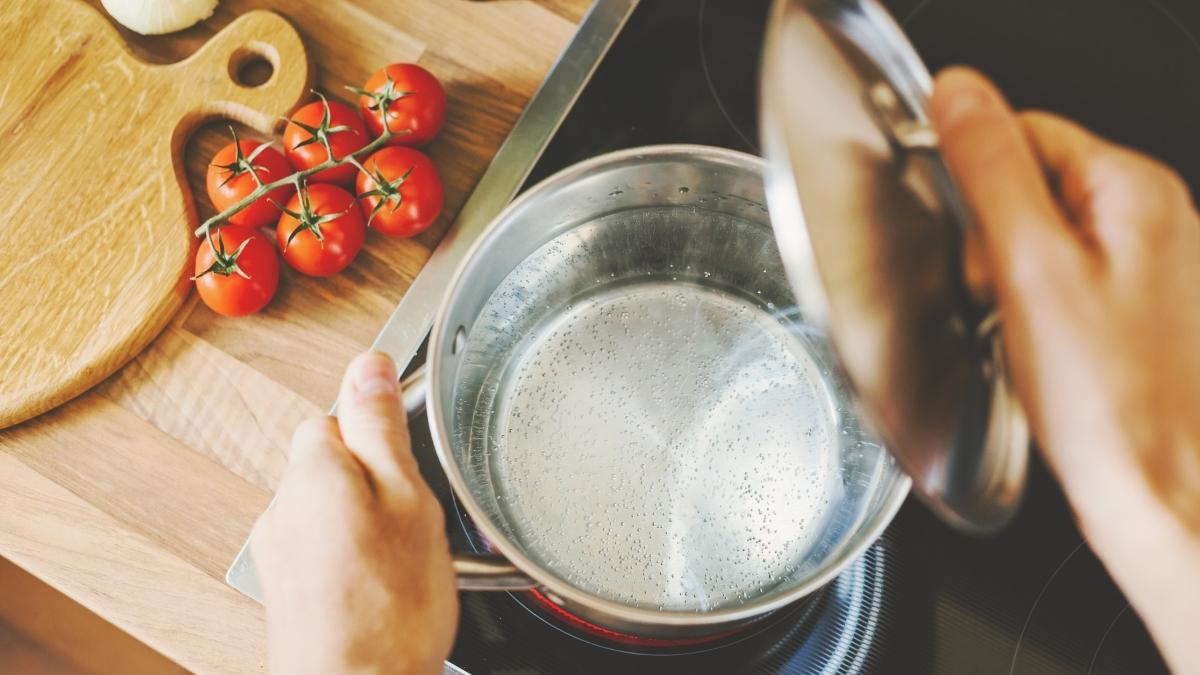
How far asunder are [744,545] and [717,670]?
0.09m

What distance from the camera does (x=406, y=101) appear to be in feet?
2.08

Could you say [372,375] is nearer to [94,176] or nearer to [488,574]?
[488,574]

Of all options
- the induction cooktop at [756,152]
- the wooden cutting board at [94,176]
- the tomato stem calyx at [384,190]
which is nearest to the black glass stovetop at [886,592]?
the induction cooktop at [756,152]

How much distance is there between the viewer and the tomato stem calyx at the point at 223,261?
596 millimetres

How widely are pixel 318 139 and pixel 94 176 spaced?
0.60 ft

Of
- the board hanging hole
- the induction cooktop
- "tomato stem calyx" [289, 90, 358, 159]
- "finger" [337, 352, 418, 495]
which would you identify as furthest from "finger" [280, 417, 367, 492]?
the board hanging hole

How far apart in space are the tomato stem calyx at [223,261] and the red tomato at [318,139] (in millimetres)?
82

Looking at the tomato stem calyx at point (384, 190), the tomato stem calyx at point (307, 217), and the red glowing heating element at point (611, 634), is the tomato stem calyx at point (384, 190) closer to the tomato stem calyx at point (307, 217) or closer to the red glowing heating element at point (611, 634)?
the tomato stem calyx at point (307, 217)

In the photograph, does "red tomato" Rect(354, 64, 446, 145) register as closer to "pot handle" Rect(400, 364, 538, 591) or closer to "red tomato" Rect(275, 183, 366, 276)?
"red tomato" Rect(275, 183, 366, 276)

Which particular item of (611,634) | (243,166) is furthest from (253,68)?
(611,634)

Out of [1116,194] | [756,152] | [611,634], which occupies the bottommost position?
[611,634]

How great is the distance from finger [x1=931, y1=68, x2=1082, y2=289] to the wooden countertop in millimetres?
376

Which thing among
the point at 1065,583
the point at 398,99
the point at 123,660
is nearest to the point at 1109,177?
the point at 1065,583

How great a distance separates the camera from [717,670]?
58cm
